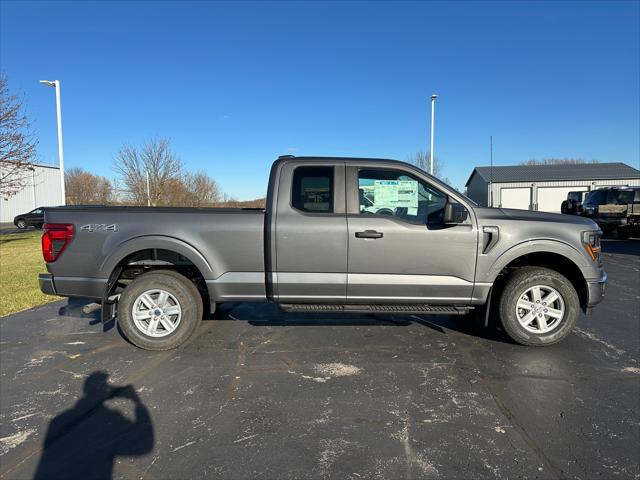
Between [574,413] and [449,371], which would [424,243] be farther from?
[574,413]

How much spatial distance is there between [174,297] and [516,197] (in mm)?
39621

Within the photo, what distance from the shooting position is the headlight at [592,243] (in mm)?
4312

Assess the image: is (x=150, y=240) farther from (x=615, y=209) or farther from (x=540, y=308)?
(x=615, y=209)

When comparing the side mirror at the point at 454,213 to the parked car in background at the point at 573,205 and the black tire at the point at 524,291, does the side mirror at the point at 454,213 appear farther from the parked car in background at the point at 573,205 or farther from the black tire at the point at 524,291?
the parked car in background at the point at 573,205

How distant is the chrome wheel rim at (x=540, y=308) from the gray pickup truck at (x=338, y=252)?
0.01 m

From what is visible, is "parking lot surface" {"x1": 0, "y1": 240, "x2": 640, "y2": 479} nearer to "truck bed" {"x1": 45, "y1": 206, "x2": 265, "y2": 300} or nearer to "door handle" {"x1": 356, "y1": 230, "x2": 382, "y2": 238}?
"truck bed" {"x1": 45, "y1": 206, "x2": 265, "y2": 300}

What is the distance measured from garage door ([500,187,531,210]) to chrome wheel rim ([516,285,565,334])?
3672 cm

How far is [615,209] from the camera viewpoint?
54.6ft

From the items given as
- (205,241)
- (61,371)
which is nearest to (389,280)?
(205,241)

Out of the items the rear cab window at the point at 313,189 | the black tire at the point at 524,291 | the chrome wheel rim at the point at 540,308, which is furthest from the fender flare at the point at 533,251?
the rear cab window at the point at 313,189

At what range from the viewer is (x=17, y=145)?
1323 cm

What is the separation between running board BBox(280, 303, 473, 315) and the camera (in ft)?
14.1

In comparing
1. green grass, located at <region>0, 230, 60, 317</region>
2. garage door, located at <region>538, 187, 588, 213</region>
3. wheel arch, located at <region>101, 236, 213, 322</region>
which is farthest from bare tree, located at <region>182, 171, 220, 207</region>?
garage door, located at <region>538, 187, 588, 213</region>

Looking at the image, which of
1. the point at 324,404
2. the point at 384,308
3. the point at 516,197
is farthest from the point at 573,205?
the point at 324,404
